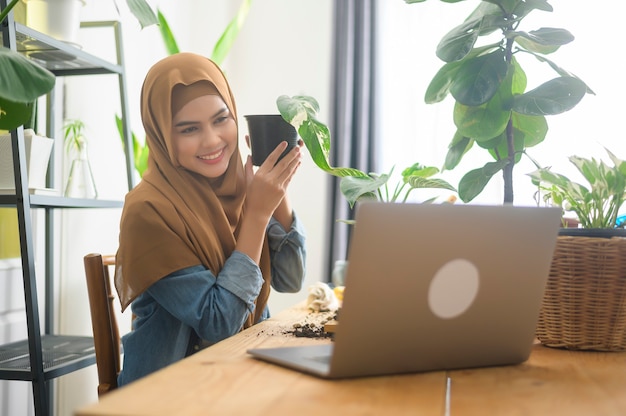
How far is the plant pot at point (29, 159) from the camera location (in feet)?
5.82

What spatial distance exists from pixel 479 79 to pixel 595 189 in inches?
10.9

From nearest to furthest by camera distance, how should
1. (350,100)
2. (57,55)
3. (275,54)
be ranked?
1. (57,55)
2. (350,100)
3. (275,54)

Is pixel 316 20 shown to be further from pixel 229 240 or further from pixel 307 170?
pixel 229 240

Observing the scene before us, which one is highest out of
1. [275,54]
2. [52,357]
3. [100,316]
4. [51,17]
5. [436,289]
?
[275,54]

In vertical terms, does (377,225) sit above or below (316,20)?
below

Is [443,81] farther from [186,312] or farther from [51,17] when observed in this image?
[51,17]

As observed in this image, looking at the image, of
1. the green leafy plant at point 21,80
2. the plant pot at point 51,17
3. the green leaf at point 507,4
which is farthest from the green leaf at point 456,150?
the plant pot at point 51,17

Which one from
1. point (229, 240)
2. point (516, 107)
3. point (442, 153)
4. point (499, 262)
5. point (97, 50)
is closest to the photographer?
point (499, 262)

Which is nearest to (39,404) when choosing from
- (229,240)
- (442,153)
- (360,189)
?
(229,240)

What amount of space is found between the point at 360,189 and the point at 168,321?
1.66 ft

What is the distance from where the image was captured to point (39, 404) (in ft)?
5.48

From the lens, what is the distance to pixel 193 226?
1.48 metres

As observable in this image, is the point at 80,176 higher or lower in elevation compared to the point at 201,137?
lower

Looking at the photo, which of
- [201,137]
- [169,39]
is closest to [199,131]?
[201,137]
